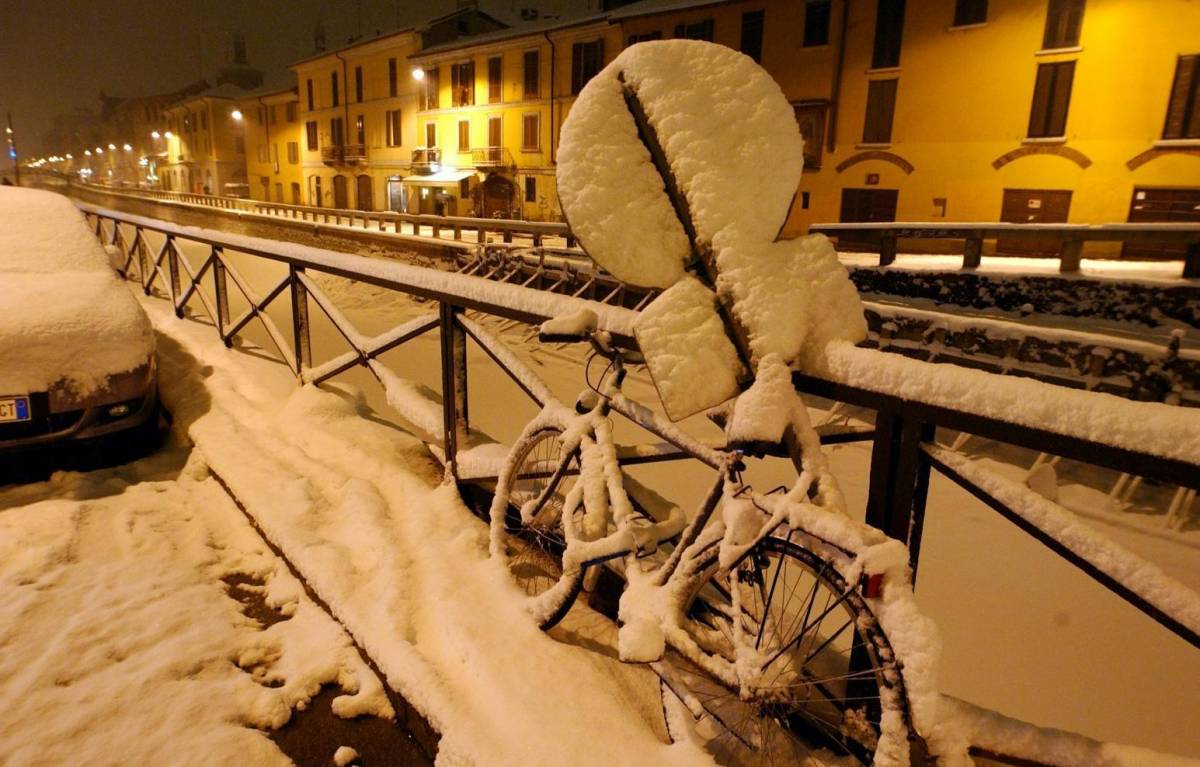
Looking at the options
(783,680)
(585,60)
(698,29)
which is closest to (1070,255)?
(783,680)

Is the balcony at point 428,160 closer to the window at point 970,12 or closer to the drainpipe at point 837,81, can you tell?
the drainpipe at point 837,81

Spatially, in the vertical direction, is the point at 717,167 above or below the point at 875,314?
above

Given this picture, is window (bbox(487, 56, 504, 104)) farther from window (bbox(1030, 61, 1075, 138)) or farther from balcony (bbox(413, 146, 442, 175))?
window (bbox(1030, 61, 1075, 138))

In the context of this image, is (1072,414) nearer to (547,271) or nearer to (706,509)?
(706,509)

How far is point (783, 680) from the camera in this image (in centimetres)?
179

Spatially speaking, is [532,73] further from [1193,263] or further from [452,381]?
[452,381]

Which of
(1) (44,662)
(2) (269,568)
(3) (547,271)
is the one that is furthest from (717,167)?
(3) (547,271)

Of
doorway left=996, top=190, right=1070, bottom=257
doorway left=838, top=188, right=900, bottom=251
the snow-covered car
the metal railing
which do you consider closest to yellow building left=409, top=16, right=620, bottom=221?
doorway left=838, top=188, right=900, bottom=251

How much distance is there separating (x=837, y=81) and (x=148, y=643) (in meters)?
23.8

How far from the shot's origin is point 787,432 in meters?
1.82

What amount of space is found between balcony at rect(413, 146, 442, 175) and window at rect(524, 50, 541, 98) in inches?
266

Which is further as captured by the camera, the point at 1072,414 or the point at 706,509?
the point at 706,509

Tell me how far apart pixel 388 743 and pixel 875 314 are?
8.54 m

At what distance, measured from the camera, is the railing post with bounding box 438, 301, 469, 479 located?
3.30 meters
